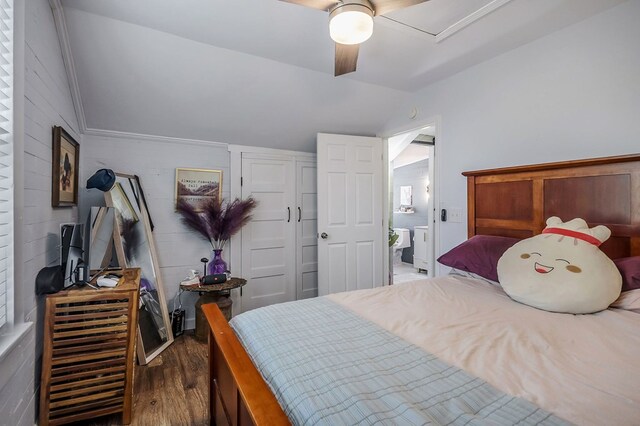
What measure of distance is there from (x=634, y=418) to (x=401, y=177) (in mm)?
5683

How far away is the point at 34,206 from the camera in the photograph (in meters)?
1.46

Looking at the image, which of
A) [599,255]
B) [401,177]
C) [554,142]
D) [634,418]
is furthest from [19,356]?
[401,177]

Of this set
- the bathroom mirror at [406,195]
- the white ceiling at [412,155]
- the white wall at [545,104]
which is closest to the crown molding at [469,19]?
the white wall at [545,104]

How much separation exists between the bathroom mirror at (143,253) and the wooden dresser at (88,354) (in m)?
0.77

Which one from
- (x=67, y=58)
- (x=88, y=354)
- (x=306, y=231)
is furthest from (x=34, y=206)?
(x=306, y=231)

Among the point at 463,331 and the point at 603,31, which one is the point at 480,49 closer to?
the point at 603,31

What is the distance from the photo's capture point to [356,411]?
2.30 ft

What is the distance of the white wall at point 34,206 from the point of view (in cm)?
128

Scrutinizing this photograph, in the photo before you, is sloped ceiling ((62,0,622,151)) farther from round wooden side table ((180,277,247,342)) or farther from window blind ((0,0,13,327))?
round wooden side table ((180,277,247,342))

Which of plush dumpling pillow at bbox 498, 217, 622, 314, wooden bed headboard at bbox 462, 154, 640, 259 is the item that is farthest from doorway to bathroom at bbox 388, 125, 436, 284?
plush dumpling pillow at bbox 498, 217, 622, 314

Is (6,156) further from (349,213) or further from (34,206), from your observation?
(349,213)

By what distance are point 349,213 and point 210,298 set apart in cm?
167

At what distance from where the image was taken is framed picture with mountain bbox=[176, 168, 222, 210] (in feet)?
9.68

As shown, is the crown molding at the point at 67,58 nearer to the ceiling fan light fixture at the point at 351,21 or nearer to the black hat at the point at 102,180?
the black hat at the point at 102,180
